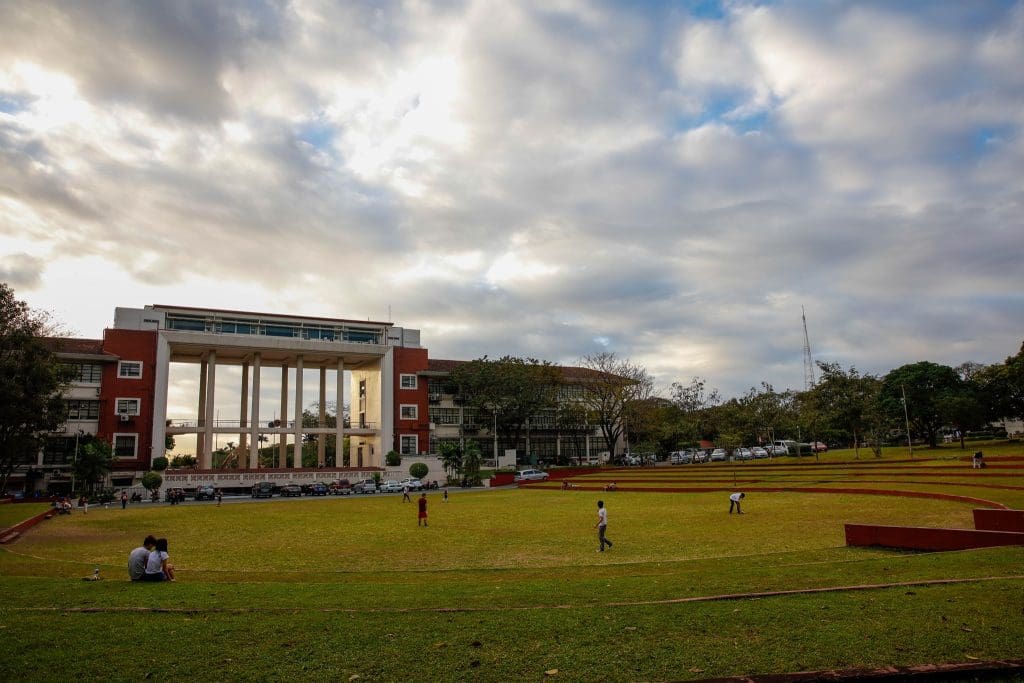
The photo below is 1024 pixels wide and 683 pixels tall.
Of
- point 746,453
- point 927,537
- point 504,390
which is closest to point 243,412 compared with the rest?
point 504,390

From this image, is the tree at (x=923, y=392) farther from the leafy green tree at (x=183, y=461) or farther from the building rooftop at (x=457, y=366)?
the leafy green tree at (x=183, y=461)

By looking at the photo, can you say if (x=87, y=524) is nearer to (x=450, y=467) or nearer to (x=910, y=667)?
(x=910, y=667)

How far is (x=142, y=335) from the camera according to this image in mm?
62062

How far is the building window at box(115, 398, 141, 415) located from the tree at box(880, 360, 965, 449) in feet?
220

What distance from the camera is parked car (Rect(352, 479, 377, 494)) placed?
5903 centimetres

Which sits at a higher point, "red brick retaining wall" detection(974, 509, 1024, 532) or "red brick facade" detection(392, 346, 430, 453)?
"red brick facade" detection(392, 346, 430, 453)

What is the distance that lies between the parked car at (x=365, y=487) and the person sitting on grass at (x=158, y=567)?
4604cm

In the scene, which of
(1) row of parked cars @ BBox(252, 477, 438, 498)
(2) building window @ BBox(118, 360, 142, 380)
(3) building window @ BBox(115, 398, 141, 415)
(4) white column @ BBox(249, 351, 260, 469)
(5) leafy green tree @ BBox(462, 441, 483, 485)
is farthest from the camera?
(5) leafy green tree @ BBox(462, 441, 483, 485)

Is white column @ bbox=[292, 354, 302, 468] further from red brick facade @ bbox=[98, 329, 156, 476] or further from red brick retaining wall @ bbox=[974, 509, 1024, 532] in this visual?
red brick retaining wall @ bbox=[974, 509, 1024, 532]

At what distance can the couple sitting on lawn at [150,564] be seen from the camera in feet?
42.8

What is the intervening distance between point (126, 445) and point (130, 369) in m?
6.71

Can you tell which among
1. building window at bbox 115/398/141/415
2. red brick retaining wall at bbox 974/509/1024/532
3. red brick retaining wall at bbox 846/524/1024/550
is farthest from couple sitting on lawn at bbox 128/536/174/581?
building window at bbox 115/398/141/415

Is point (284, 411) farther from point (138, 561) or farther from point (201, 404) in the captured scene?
point (138, 561)

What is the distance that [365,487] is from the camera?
61156 mm
